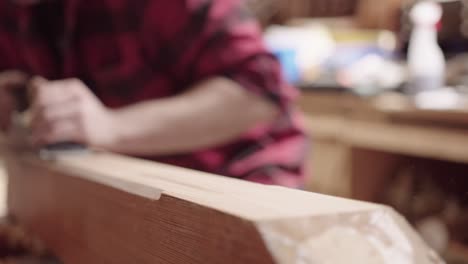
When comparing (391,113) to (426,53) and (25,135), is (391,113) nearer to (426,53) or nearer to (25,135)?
(426,53)

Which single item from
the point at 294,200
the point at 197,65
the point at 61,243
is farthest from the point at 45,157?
the point at 294,200

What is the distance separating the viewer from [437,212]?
5.99ft

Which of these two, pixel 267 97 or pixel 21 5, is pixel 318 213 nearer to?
pixel 267 97

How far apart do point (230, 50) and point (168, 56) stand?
0.29 ft

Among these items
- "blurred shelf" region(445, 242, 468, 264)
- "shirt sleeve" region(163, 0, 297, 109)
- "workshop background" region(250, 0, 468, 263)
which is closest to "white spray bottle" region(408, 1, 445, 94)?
"workshop background" region(250, 0, 468, 263)

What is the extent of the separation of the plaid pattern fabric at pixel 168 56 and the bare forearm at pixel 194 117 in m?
0.02

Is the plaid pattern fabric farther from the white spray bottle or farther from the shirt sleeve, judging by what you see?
the white spray bottle

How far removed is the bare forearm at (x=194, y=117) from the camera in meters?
0.83

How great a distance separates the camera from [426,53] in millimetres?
1817

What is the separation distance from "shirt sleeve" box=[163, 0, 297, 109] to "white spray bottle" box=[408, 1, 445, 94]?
3.25 ft

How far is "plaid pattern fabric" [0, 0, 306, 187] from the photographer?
87 cm

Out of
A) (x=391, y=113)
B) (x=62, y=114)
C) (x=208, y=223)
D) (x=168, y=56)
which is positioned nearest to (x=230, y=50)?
(x=168, y=56)

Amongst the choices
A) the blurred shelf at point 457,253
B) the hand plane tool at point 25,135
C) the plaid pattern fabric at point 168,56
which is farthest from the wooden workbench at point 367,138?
the hand plane tool at point 25,135

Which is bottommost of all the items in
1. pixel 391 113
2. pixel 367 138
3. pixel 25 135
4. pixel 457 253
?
pixel 457 253
